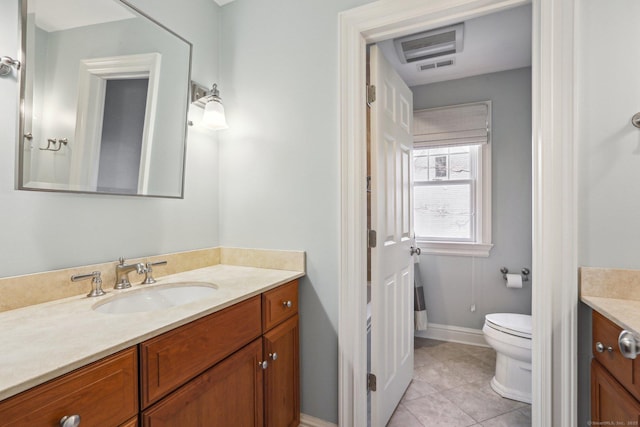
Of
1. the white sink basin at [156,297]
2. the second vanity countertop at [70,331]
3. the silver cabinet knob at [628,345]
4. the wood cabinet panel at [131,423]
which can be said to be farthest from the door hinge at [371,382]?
the wood cabinet panel at [131,423]

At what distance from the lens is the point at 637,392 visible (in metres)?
A: 0.87

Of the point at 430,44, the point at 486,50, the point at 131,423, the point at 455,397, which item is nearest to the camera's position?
the point at 131,423

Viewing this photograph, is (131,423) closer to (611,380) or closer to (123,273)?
(123,273)

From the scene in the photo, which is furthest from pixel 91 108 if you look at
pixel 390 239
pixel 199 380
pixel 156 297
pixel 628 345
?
pixel 628 345

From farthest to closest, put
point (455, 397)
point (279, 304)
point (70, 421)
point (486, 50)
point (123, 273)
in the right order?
point (486, 50), point (455, 397), point (279, 304), point (123, 273), point (70, 421)

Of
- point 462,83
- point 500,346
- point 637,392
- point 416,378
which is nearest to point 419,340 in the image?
point 416,378

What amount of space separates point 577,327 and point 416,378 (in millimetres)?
1330

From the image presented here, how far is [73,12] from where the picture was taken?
119 centimetres

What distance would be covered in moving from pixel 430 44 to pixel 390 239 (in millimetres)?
1462

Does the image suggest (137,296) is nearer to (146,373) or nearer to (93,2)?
(146,373)

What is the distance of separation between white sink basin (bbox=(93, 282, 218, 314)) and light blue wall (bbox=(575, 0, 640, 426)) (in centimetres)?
Result: 150

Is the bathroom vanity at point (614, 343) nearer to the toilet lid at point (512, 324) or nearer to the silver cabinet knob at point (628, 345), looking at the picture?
the silver cabinet knob at point (628, 345)

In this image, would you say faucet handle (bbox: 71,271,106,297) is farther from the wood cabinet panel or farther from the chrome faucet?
the wood cabinet panel

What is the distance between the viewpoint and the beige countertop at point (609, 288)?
3.57 ft
